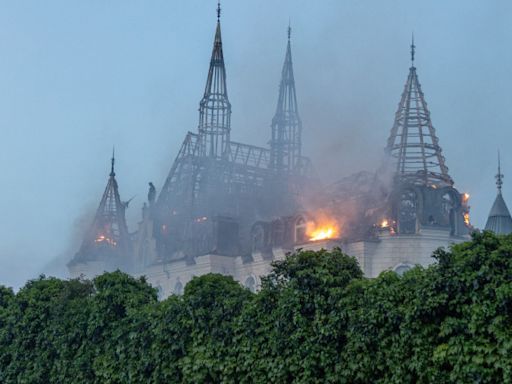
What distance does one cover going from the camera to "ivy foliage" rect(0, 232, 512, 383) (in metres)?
21.8

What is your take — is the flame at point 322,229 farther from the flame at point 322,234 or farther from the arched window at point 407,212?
the arched window at point 407,212

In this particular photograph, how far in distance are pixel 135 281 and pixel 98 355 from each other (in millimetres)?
3786

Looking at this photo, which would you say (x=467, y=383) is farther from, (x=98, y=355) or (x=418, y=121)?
(x=418, y=121)

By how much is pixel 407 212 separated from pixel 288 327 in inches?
1834

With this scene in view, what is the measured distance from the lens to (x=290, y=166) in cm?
10194

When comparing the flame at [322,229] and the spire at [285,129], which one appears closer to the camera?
the flame at [322,229]

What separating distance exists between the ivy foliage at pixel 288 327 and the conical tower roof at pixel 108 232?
60493 millimetres

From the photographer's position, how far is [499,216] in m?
92.2

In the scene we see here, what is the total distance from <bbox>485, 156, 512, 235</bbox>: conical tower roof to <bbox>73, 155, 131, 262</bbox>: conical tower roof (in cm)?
4151

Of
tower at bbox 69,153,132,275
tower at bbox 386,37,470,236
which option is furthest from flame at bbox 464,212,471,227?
tower at bbox 69,153,132,275

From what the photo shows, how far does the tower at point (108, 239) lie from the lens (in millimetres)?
100062

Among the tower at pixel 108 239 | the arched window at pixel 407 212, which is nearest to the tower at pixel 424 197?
the arched window at pixel 407 212

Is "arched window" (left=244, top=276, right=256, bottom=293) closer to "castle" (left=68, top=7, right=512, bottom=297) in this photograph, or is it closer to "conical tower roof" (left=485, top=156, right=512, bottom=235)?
"castle" (left=68, top=7, right=512, bottom=297)

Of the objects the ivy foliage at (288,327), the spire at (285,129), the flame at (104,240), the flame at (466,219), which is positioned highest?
the spire at (285,129)
